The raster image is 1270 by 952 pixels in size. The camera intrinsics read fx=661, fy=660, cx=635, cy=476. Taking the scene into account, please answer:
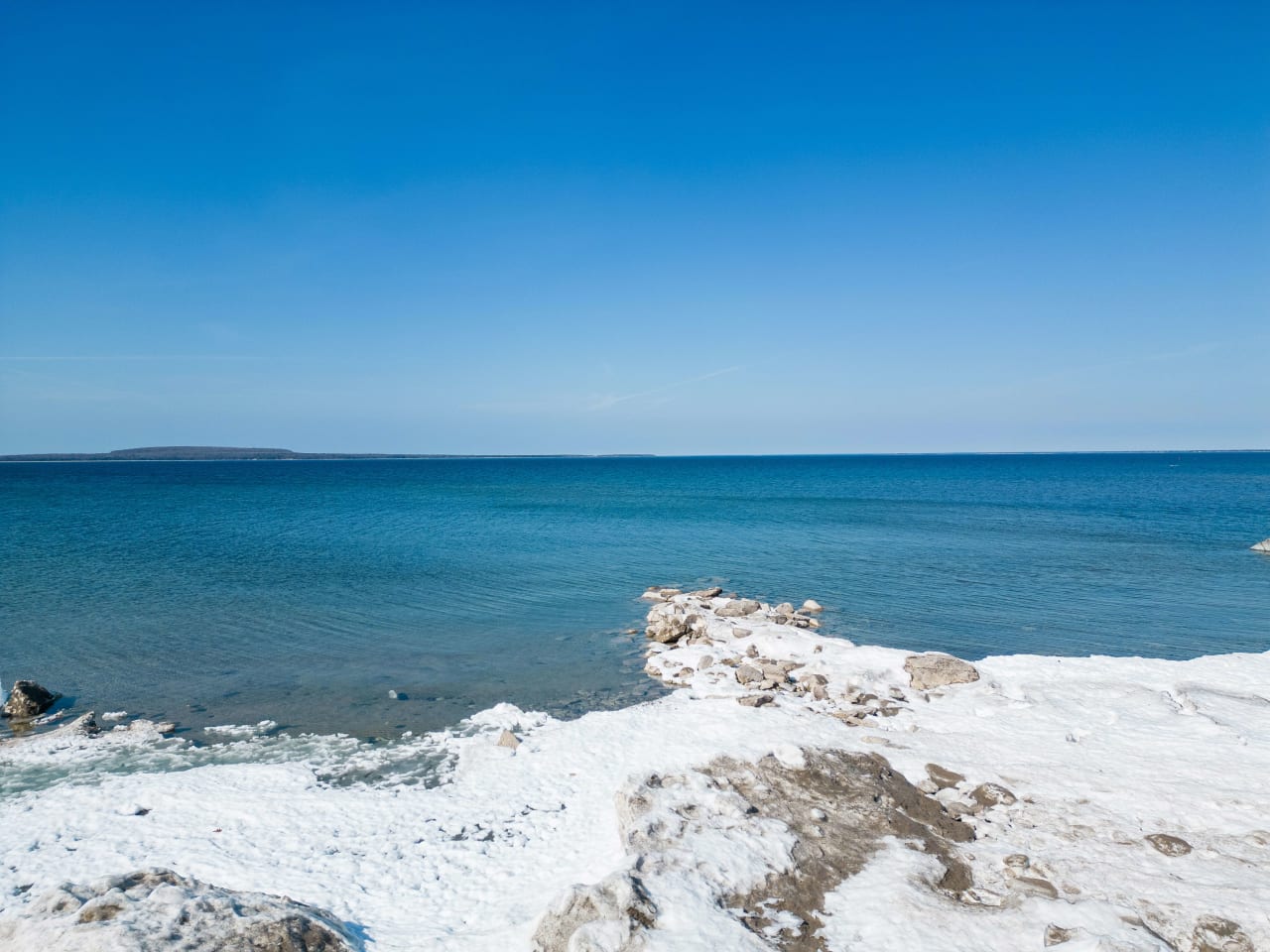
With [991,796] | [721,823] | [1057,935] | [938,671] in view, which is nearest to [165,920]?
[721,823]

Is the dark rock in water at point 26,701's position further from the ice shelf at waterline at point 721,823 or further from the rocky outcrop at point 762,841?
the rocky outcrop at point 762,841

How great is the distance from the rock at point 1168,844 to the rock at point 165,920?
11794mm

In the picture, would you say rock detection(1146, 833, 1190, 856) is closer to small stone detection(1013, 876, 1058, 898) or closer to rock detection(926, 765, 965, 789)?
small stone detection(1013, 876, 1058, 898)

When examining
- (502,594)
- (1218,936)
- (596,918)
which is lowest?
(502,594)

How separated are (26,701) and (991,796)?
882 inches

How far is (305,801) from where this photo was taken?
12.4 metres

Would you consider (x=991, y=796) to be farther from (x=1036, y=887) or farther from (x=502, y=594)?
(x=502, y=594)

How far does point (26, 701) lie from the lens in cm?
1677

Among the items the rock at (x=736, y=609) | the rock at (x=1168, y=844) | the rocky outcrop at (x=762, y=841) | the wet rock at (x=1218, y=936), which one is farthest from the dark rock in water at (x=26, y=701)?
the rock at (x=1168, y=844)

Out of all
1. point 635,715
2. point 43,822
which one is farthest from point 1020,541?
point 43,822

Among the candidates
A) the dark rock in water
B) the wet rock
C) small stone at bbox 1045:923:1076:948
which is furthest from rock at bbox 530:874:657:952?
the dark rock in water

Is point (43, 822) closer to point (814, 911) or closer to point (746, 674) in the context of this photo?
point (814, 911)

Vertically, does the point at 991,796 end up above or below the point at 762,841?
below

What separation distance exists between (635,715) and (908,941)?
29.2 feet
